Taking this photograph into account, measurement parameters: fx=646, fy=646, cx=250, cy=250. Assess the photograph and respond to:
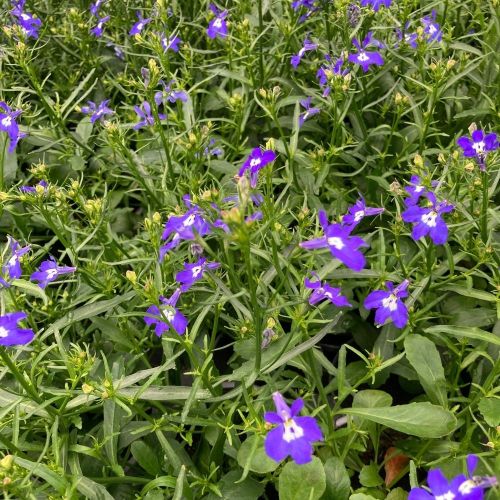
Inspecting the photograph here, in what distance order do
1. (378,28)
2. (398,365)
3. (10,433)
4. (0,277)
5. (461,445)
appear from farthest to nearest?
(378,28)
(398,365)
(10,433)
(461,445)
(0,277)

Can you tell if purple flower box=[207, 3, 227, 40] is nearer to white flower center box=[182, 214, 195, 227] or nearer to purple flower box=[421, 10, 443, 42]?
purple flower box=[421, 10, 443, 42]

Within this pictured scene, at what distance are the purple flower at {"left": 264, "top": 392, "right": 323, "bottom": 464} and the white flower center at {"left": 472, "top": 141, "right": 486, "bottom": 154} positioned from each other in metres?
1.09

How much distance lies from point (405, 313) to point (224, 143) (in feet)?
4.56

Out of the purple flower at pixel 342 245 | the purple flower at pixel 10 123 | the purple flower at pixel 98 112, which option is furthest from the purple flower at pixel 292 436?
the purple flower at pixel 98 112

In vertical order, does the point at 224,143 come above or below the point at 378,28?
below

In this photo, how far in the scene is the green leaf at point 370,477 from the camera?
97.2 inches

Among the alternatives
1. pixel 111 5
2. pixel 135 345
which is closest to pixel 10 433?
pixel 135 345

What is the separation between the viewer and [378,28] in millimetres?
3098

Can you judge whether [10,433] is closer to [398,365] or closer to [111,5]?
[398,365]

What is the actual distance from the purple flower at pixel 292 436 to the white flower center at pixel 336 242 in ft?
1.40

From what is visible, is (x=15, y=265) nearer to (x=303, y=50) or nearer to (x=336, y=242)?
(x=336, y=242)

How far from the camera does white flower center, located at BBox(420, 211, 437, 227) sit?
7.35 ft

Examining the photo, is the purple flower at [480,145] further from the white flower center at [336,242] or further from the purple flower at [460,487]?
the purple flower at [460,487]

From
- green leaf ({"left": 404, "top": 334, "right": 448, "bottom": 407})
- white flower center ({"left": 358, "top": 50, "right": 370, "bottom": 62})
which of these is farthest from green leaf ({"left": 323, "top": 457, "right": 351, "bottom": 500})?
white flower center ({"left": 358, "top": 50, "right": 370, "bottom": 62})
